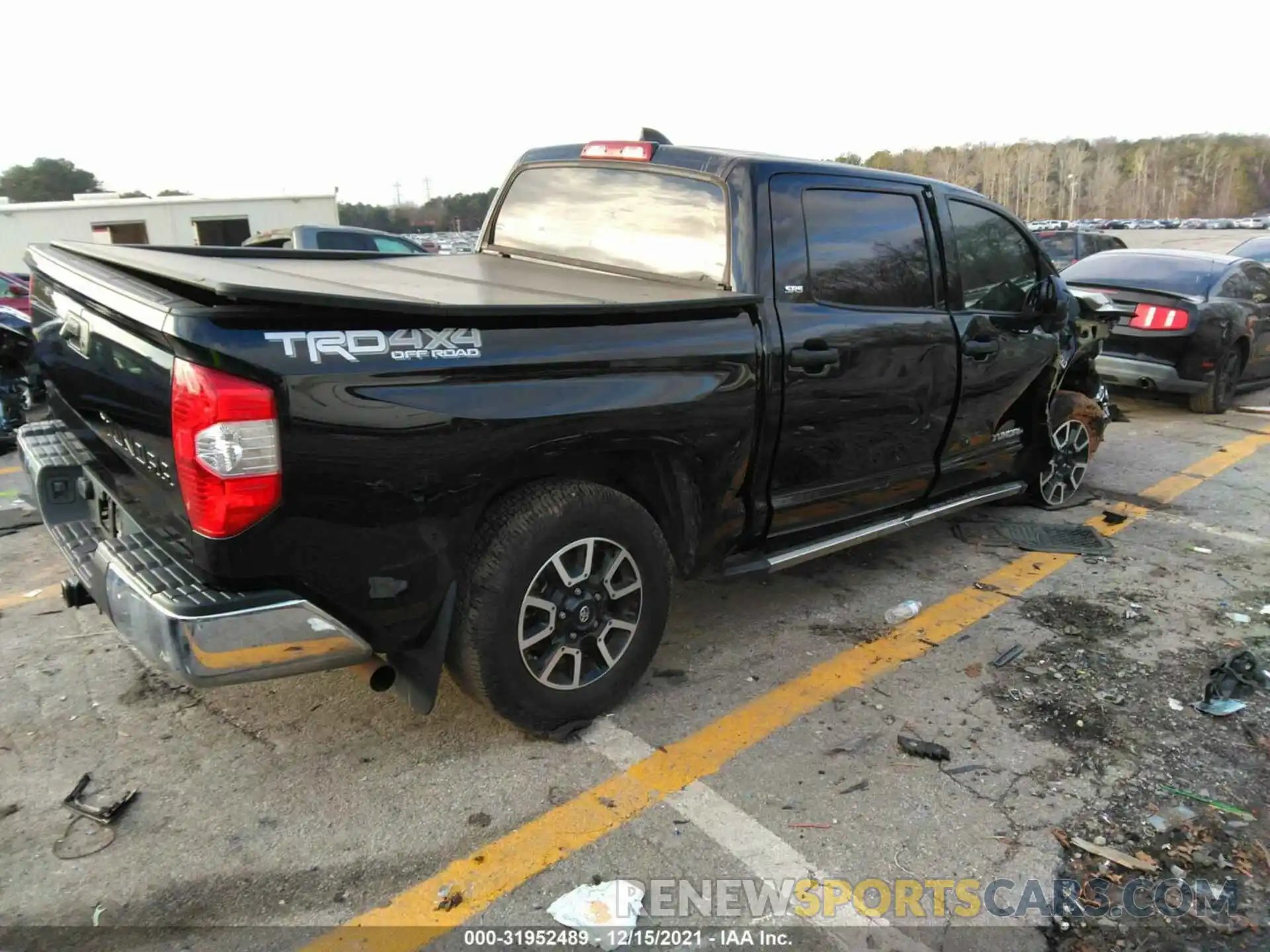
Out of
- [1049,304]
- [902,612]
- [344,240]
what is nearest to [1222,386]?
[1049,304]

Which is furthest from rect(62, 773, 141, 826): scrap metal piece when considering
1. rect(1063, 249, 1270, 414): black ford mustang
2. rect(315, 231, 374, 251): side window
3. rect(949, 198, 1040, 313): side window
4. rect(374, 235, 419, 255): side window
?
rect(374, 235, 419, 255): side window

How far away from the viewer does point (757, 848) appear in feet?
8.59

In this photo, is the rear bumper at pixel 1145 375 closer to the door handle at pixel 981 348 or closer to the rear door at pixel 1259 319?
the rear door at pixel 1259 319

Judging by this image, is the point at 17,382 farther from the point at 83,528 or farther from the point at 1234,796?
the point at 1234,796

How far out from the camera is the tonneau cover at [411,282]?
93.0 inches

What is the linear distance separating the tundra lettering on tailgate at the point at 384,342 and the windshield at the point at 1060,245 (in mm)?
13760

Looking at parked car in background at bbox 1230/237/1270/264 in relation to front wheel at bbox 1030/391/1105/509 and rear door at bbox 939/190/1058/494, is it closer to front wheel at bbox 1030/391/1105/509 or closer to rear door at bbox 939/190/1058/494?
front wheel at bbox 1030/391/1105/509

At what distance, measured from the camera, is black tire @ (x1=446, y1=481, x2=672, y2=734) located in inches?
108

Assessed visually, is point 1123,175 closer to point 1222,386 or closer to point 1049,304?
point 1222,386

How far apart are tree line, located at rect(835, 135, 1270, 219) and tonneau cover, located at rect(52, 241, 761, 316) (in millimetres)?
90939

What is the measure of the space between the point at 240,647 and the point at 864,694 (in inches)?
92.4

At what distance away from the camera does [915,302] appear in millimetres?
4098

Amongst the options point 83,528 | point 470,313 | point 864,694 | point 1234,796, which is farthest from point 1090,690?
point 83,528

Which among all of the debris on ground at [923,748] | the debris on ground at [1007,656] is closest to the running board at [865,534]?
the debris on ground at [1007,656]
